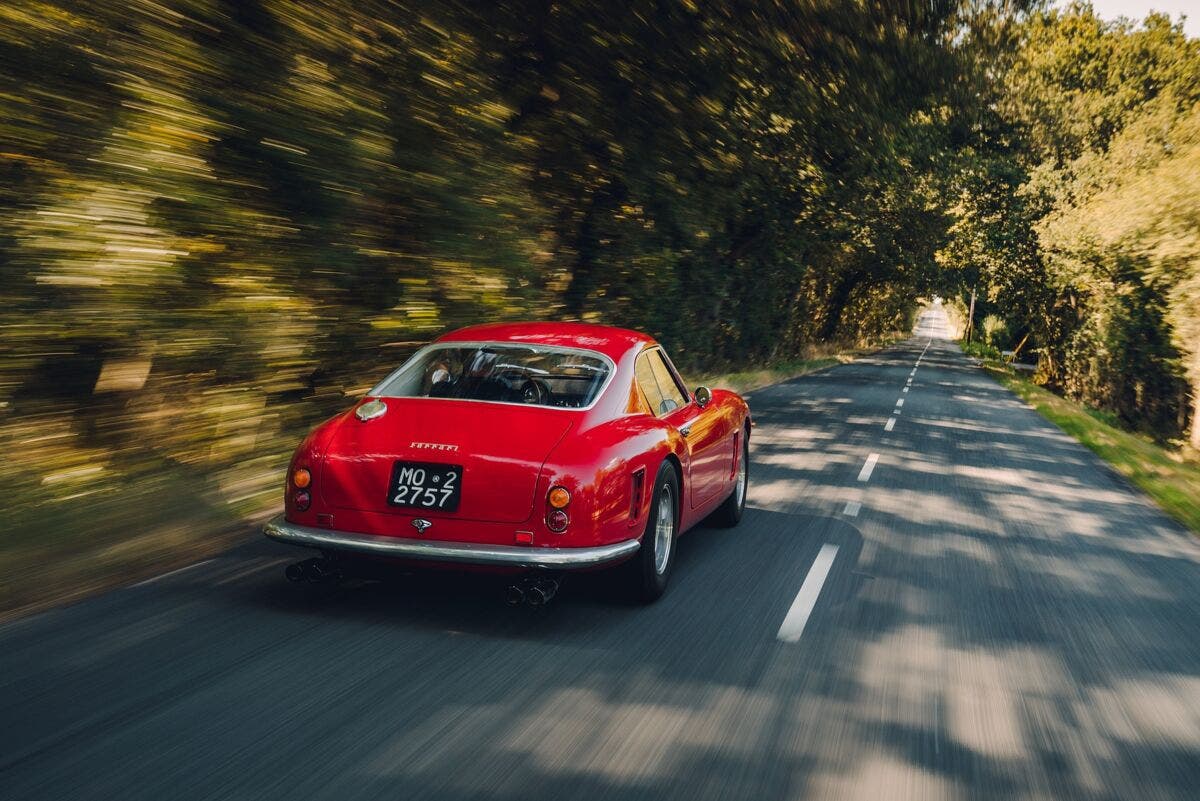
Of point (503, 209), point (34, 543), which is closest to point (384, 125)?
point (503, 209)

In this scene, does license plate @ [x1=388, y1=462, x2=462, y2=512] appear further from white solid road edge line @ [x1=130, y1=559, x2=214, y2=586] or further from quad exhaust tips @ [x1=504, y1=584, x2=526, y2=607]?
white solid road edge line @ [x1=130, y1=559, x2=214, y2=586]

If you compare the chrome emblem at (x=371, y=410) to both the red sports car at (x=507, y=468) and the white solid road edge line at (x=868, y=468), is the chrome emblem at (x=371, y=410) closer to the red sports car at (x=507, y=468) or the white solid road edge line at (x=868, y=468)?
the red sports car at (x=507, y=468)

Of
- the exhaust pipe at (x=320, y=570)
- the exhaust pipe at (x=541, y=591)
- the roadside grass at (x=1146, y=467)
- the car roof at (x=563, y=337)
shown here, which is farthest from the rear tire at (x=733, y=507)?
the roadside grass at (x=1146, y=467)

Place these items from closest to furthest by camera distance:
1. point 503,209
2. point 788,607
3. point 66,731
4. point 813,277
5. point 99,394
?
1. point 66,731
2. point 788,607
3. point 99,394
4. point 503,209
5. point 813,277

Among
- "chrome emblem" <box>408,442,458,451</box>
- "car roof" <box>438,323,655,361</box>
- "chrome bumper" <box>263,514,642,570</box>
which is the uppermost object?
"car roof" <box>438,323,655,361</box>

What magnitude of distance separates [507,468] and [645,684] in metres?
1.18

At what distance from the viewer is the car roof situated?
19.4 feet

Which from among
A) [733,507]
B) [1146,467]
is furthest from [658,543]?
[1146,467]

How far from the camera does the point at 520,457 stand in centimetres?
466

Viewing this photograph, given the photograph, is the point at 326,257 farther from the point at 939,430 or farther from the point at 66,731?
the point at 939,430

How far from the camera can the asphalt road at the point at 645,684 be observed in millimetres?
3271

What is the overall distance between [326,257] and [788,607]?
472 cm

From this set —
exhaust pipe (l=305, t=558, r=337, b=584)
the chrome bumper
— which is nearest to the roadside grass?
the chrome bumper

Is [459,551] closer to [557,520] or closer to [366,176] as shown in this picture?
[557,520]
